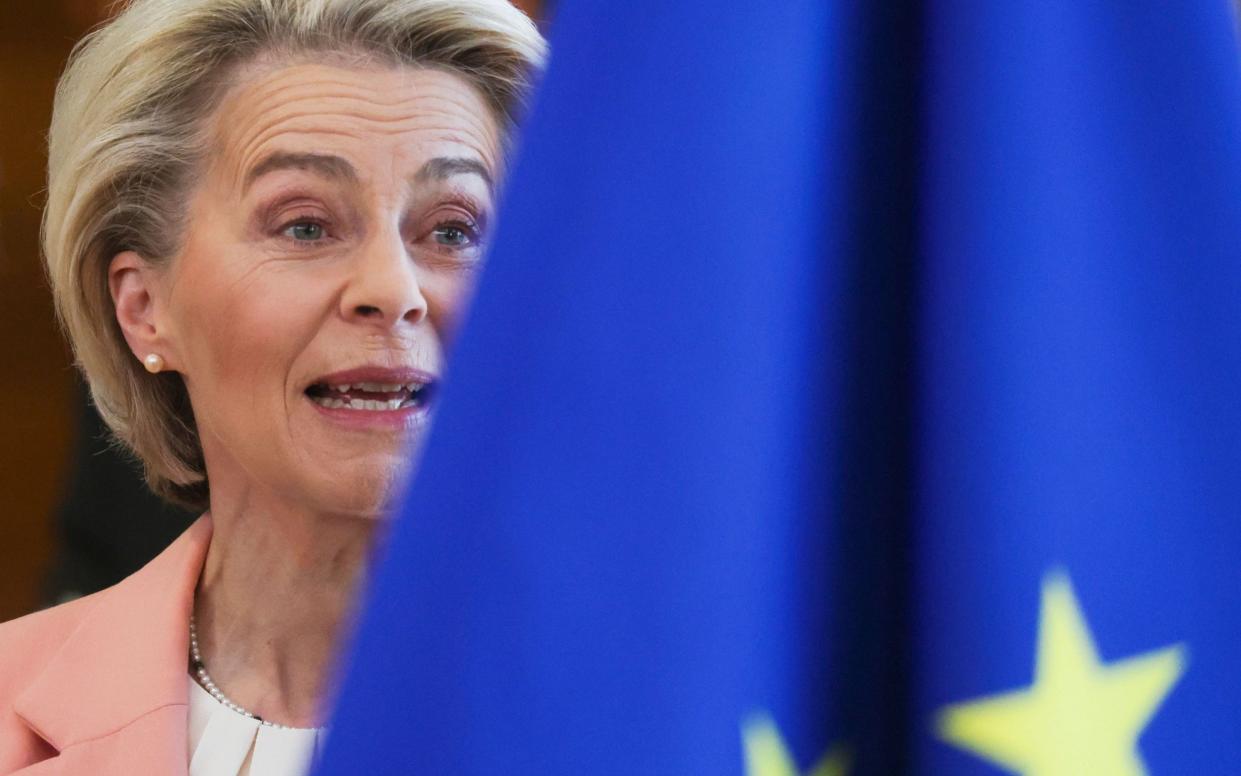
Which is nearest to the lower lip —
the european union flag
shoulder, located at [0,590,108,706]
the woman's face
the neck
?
the woman's face

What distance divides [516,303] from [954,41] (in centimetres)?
17

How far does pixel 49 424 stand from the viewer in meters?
3.39

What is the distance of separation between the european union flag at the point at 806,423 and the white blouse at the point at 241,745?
39.8 inches

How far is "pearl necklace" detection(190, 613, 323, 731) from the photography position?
1503mm

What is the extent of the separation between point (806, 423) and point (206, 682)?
1.17m

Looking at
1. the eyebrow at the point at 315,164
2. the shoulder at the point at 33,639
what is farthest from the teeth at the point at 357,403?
the shoulder at the point at 33,639

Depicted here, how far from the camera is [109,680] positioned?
1.53m

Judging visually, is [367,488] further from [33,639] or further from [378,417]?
[33,639]

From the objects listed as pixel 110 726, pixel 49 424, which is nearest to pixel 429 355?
pixel 110 726

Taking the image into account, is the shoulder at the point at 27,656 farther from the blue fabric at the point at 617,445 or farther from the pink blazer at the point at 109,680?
the blue fabric at the point at 617,445

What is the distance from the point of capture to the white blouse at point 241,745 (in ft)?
4.77

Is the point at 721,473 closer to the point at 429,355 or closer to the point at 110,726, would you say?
the point at 429,355

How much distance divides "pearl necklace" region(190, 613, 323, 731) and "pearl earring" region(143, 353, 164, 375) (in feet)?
0.87

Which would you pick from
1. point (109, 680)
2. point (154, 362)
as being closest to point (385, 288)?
point (154, 362)
